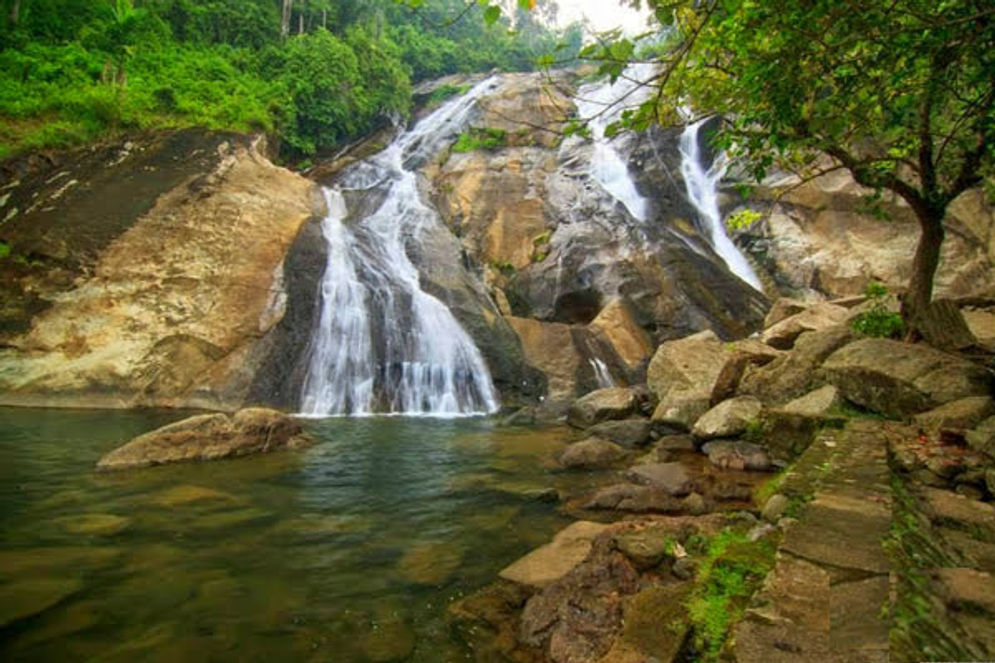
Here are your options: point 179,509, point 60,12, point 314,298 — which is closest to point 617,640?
point 179,509

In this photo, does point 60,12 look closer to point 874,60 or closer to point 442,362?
point 442,362

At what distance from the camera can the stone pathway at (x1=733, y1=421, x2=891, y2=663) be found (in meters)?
1.99

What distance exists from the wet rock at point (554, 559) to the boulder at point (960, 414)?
372cm

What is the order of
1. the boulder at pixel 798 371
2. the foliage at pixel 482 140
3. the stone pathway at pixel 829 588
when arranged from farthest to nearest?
the foliage at pixel 482 140
the boulder at pixel 798 371
the stone pathway at pixel 829 588

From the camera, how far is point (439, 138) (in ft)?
94.3

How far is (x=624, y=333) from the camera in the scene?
58.3ft

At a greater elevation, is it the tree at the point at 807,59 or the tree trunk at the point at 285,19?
the tree trunk at the point at 285,19

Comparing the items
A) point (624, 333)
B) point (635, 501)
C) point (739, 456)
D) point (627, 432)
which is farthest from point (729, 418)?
point (624, 333)

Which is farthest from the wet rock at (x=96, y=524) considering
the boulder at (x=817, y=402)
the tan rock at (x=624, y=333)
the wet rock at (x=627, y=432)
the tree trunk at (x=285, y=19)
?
the tree trunk at (x=285, y=19)

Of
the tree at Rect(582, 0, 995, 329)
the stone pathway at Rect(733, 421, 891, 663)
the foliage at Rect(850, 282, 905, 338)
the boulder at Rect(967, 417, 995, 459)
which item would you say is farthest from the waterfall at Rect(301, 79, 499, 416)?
the stone pathway at Rect(733, 421, 891, 663)

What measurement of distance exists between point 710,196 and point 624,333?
32.3 feet

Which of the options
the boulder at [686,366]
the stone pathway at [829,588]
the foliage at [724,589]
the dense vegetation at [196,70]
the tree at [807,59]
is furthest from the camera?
the dense vegetation at [196,70]

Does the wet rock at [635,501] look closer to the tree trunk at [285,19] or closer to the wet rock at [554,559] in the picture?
the wet rock at [554,559]

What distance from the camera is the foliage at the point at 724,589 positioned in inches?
109
